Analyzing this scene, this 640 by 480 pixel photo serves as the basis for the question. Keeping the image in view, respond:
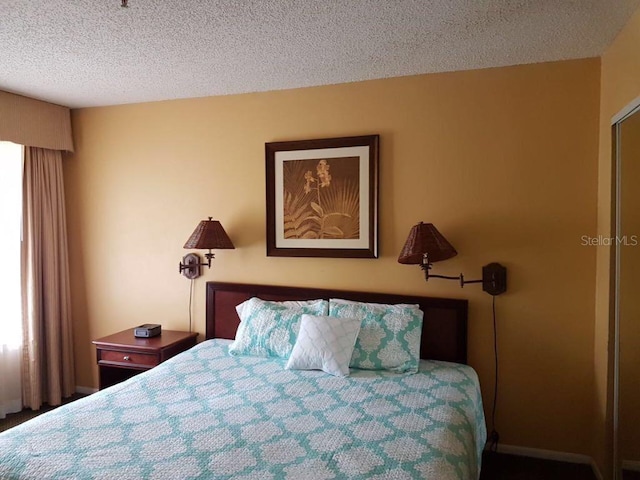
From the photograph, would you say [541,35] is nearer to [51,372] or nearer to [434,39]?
[434,39]

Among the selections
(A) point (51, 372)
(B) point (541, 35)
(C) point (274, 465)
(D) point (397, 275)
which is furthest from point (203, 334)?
(B) point (541, 35)

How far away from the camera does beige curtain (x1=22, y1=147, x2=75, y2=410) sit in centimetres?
326

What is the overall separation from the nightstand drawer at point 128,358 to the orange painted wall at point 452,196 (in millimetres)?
485

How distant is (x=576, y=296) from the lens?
250 cm

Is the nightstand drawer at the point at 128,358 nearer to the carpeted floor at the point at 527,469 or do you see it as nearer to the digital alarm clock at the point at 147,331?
the digital alarm clock at the point at 147,331

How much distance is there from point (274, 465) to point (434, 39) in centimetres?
213

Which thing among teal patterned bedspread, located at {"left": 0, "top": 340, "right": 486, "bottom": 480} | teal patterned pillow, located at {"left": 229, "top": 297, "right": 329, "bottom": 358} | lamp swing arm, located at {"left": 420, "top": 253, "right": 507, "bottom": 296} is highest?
lamp swing arm, located at {"left": 420, "top": 253, "right": 507, "bottom": 296}

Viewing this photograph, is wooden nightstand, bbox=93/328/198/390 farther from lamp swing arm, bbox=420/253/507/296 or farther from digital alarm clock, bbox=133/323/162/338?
lamp swing arm, bbox=420/253/507/296

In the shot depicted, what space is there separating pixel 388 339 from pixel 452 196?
99 centimetres

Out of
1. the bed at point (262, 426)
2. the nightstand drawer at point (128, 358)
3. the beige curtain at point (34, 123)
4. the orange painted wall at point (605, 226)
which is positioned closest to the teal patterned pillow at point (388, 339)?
the bed at point (262, 426)

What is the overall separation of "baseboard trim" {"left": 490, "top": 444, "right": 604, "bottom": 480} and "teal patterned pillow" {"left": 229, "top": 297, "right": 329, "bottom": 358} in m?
1.43

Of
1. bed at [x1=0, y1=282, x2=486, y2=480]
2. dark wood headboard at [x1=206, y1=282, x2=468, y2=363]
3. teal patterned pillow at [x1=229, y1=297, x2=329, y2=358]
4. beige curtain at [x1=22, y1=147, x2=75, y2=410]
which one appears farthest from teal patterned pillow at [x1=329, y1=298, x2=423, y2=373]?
beige curtain at [x1=22, y1=147, x2=75, y2=410]

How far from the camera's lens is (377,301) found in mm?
2801

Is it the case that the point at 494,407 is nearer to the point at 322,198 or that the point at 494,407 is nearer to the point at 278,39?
the point at 322,198
